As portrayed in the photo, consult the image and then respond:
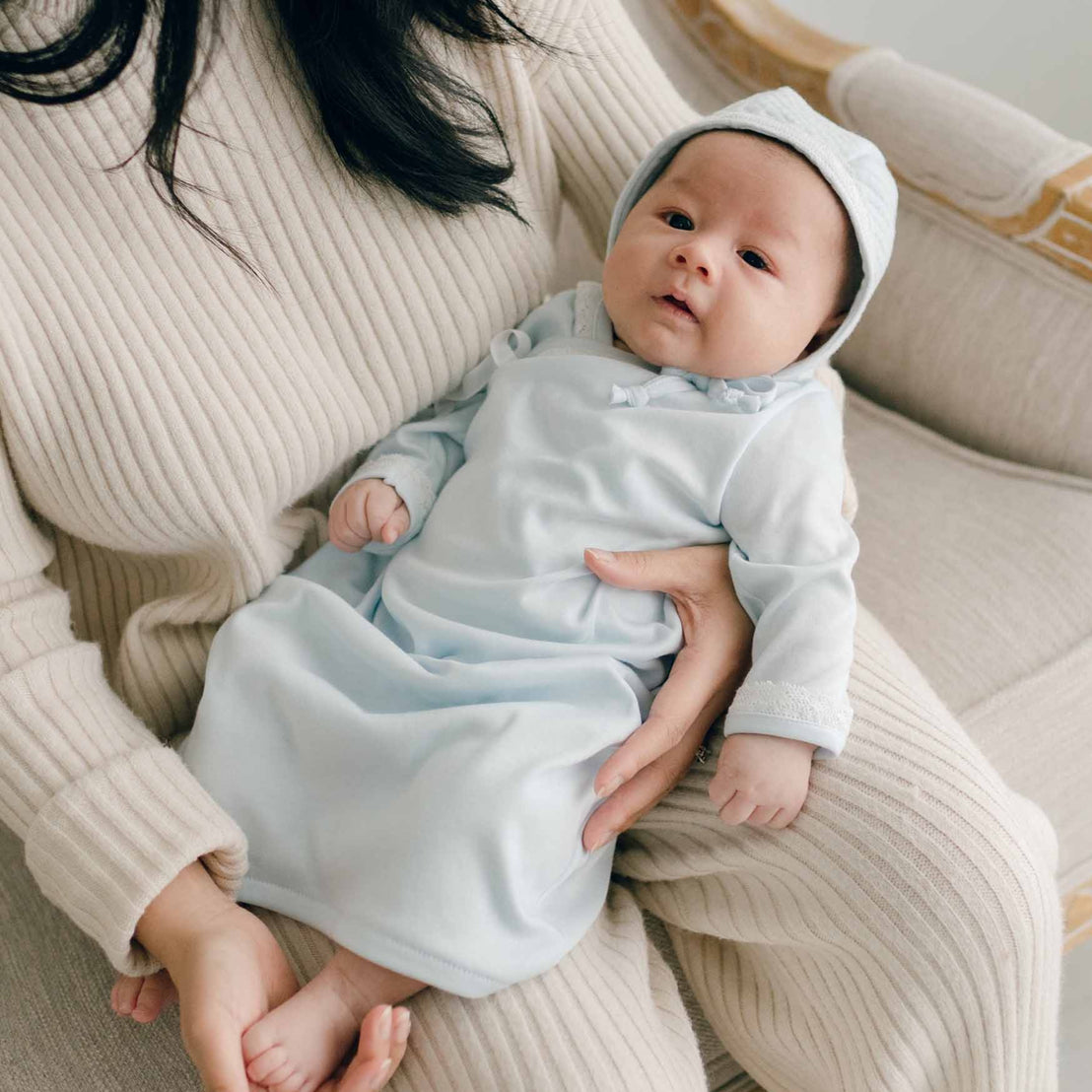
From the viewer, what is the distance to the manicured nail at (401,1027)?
652 mm

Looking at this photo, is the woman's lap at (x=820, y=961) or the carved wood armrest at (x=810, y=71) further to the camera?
the carved wood armrest at (x=810, y=71)

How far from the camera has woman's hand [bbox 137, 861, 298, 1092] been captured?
2.06 feet

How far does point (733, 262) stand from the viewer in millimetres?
799

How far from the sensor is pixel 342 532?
0.84 metres

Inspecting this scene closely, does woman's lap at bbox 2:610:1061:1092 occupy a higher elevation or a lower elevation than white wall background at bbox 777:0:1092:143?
lower

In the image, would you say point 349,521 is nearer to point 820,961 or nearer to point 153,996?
point 153,996

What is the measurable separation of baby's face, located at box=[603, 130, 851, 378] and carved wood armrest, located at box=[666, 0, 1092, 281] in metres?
0.43

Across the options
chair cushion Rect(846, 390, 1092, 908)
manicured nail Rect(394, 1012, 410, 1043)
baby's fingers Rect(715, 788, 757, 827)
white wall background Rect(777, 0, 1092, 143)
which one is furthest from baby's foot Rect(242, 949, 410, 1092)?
white wall background Rect(777, 0, 1092, 143)

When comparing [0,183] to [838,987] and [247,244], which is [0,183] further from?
[838,987]

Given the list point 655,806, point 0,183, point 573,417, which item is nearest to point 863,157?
point 573,417

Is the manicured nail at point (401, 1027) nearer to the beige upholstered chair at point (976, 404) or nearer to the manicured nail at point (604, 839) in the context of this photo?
the manicured nail at point (604, 839)

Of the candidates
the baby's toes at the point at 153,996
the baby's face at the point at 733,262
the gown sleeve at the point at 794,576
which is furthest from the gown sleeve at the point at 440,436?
the baby's toes at the point at 153,996

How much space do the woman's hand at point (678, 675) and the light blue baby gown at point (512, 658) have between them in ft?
0.05

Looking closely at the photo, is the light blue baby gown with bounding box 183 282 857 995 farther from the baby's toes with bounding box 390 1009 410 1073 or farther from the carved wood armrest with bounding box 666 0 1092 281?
the carved wood armrest with bounding box 666 0 1092 281
